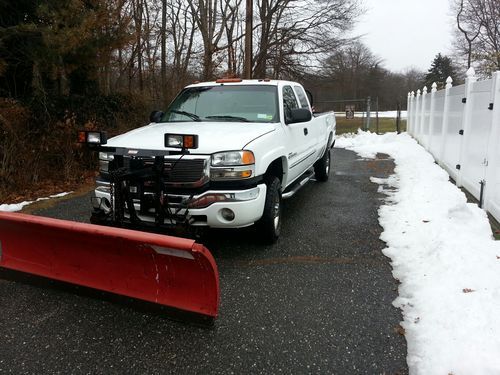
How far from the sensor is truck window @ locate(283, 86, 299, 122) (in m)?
5.63

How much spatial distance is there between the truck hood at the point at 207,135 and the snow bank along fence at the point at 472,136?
310 cm

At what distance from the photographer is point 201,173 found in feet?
13.5

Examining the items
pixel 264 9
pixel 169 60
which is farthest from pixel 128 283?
pixel 264 9

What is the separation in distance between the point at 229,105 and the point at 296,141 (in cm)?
106

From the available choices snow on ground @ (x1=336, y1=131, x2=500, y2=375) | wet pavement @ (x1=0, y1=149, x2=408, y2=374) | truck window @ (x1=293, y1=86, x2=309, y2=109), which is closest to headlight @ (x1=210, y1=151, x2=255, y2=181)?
wet pavement @ (x1=0, y1=149, x2=408, y2=374)

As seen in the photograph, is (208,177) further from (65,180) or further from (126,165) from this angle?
(65,180)

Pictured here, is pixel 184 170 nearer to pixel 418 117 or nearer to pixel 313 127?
pixel 313 127

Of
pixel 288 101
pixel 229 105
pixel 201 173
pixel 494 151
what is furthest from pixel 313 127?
pixel 201 173

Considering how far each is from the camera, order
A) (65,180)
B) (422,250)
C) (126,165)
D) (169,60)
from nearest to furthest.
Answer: (126,165)
(422,250)
(65,180)
(169,60)

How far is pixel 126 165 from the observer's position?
4.22 meters

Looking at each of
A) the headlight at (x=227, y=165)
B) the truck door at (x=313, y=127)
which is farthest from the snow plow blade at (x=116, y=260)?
the truck door at (x=313, y=127)

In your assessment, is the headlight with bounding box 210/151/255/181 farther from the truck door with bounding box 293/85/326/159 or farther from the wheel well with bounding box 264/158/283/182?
the truck door with bounding box 293/85/326/159

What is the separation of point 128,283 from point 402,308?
2.28 m

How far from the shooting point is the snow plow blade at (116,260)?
2965 millimetres
